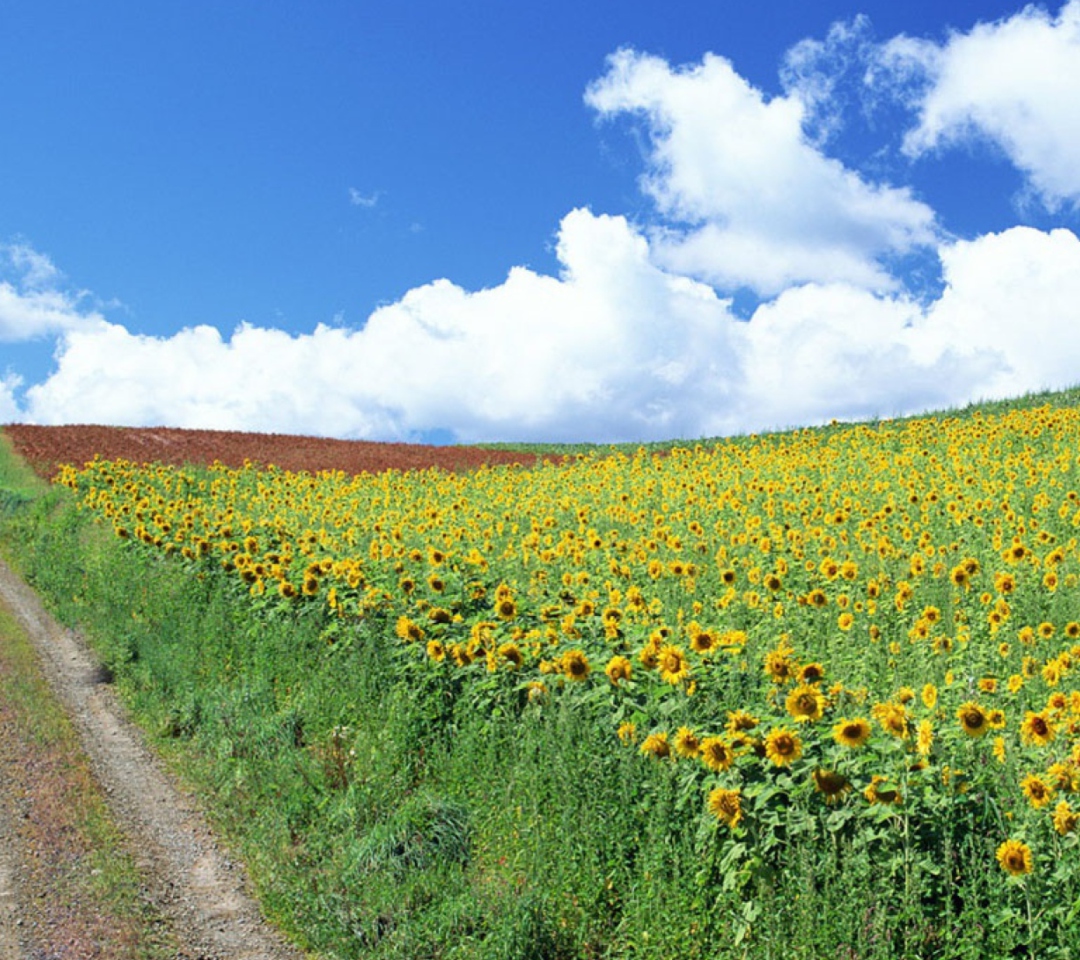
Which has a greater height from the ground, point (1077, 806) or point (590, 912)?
point (1077, 806)

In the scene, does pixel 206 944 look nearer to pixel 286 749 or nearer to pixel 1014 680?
pixel 286 749

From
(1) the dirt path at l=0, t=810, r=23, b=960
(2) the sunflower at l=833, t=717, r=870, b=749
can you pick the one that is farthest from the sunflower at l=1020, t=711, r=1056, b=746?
(1) the dirt path at l=0, t=810, r=23, b=960

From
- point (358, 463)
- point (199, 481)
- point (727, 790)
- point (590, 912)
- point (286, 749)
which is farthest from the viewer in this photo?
point (358, 463)

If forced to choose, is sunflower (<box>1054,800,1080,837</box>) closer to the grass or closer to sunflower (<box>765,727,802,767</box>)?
sunflower (<box>765,727,802,767</box>)

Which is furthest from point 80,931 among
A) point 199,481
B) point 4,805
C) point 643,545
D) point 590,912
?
point 199,481

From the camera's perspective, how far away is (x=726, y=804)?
16.5 ft

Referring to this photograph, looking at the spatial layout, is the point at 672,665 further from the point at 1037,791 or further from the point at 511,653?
the point at 1037,791

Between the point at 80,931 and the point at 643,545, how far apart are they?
6.76 meters

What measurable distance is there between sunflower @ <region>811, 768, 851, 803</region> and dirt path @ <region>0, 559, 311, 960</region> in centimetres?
357

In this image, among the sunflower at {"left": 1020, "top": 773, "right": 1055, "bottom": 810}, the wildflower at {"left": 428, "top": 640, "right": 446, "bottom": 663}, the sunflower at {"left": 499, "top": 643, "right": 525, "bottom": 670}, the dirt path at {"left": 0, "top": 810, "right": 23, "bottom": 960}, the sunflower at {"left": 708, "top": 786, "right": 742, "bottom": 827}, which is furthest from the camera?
the wildflower at {"left": 428, "top": 640, "right": 446, "bottom": 663}

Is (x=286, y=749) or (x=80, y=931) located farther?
(x=286, y=749)

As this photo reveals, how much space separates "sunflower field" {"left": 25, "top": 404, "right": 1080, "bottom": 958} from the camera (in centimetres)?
484

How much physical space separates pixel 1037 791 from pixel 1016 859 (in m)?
0.33

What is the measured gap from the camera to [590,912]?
588cm
